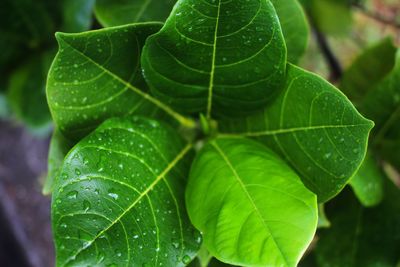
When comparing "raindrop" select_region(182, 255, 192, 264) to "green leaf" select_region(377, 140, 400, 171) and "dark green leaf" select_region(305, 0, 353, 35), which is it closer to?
"green leaf" select_region(377, 140, 400, 171)

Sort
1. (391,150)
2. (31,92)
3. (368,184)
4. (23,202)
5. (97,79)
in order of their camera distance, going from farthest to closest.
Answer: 1. (23,202)
2. (31,92)
3. (391,150)
4. (368,184)
5. (97,79)

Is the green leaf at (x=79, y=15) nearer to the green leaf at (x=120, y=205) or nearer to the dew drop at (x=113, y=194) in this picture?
the green leaf at (x=120, y=205)

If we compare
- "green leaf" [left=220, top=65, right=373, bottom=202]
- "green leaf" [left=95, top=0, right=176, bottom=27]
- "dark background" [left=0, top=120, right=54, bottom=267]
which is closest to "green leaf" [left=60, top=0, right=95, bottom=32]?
"green leaf" [left=95, top=0, right=176, bottom=27]

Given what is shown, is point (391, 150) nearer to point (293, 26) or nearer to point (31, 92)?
point (293, 26)

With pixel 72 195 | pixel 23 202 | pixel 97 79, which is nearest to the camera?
pixel 72 195

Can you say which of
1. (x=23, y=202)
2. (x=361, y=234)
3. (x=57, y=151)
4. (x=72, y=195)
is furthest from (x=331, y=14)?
(x=23, y=202)

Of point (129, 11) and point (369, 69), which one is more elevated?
point (129, 11)

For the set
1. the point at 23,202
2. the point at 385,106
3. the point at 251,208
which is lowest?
the point at 23,202
